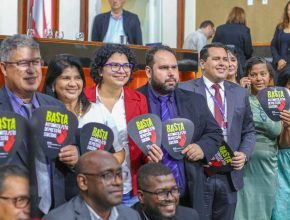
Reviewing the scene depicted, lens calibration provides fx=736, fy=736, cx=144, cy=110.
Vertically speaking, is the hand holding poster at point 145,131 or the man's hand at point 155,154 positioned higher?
the hand holding poster at point 145,131

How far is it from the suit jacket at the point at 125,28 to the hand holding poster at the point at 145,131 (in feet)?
13.7

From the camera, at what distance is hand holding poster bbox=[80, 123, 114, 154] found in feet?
12.3

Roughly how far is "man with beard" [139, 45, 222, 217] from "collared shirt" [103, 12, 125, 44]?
3.67 metres

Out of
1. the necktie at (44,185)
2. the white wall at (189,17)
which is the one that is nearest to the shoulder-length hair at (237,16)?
the white wall at (189,17)

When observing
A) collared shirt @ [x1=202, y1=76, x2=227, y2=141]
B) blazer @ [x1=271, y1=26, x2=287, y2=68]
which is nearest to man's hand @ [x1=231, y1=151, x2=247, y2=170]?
collared shirt @ [x1=202, y1=76, x2=227, y2=141]

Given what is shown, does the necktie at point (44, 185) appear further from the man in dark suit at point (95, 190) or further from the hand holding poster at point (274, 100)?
the hand holding poster at point (274, 100)

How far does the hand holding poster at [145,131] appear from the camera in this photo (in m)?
4.01

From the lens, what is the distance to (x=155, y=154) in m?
4.07

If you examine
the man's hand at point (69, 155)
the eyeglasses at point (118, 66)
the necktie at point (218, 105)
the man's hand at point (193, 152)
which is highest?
the eyeglasses at point (118, 66)

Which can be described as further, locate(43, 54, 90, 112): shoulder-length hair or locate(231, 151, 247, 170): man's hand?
locate(231, 151, 247, 170): man's hand

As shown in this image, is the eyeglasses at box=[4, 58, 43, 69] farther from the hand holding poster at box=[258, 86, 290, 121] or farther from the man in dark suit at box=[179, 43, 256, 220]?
the hand holding poster at box=[258, 86, 290, 121]

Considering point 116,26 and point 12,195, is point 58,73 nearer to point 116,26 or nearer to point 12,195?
point 12,195

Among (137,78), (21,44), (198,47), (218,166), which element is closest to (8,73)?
(21,44)

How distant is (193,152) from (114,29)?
4.18 m
